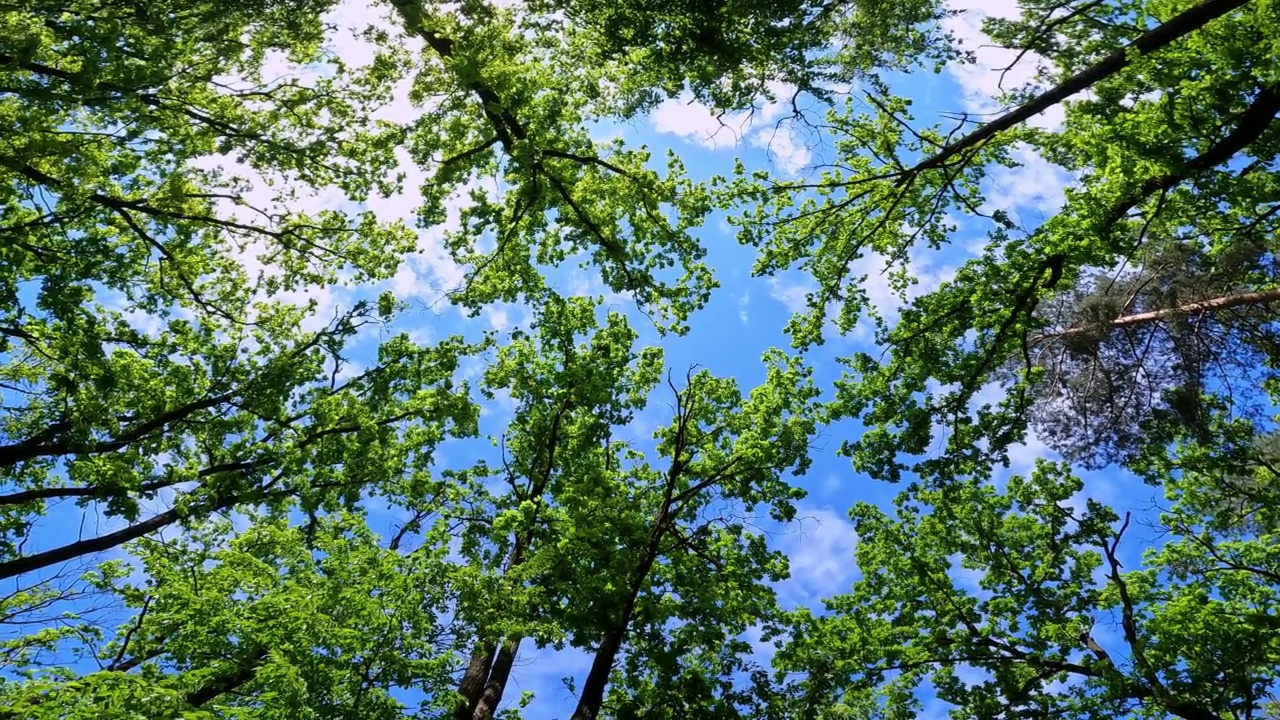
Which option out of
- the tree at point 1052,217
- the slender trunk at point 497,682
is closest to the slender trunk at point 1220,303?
the tree at point 1052,217

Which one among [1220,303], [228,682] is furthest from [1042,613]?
[228,682]

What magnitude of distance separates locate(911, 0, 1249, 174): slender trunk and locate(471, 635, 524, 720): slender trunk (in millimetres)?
9602

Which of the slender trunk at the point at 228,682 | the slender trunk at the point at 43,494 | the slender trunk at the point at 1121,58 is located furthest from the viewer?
the slender trunk at the point at 43,494

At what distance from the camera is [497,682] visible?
11586 millimetres

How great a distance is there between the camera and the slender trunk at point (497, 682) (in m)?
11.0

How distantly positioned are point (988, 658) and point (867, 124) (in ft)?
29.6

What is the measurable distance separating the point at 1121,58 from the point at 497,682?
39.2 ft

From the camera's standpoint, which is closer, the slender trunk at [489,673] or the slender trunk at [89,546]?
the slender trunk at [89,546]

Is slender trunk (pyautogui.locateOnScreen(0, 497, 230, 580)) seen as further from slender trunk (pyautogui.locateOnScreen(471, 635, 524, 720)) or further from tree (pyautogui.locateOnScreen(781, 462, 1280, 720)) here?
tree (pyautogui.locateOnScreen(781, 462, 1280, 720))

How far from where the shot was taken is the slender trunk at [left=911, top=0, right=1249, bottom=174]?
7230 millimetres

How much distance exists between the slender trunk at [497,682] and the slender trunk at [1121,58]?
31.5 feet

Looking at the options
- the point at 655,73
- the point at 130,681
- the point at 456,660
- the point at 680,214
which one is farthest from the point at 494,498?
the point at 655,73

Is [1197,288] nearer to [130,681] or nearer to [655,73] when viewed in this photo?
[655,73]

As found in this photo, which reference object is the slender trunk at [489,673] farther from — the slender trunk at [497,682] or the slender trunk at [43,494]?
the slender trunk at [43,494]
